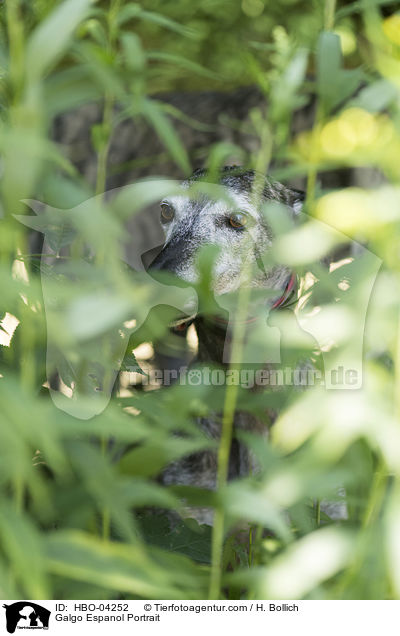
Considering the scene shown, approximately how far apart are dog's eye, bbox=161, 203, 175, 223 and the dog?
0.07 ft

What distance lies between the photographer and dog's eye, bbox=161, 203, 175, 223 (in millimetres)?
2219

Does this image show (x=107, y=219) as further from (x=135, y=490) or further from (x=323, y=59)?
(x=323, y=59)

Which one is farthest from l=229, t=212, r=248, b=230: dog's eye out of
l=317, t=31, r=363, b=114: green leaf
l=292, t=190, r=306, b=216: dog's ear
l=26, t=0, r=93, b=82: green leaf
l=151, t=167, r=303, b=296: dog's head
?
l=26, t=0, r=93, b=82: green leaf

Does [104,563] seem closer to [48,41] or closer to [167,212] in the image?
[48,41]

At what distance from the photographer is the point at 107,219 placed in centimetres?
65

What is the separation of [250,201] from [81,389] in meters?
1.09

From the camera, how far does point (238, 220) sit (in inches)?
81.0

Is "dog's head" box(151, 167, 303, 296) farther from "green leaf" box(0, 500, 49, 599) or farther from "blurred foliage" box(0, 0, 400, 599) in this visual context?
"green leaf" box(0, 500, 49, 599)

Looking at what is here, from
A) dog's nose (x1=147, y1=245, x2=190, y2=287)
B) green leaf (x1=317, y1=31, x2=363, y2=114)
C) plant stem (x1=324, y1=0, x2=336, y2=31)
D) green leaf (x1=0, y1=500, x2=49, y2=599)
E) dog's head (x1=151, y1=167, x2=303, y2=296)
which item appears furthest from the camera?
dog's head (x1=151, y1=167, x2=303, y2=296)

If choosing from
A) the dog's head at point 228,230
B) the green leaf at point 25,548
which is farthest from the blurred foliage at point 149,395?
the dog's head at point 228,230

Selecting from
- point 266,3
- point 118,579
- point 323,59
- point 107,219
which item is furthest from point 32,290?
point 266,3

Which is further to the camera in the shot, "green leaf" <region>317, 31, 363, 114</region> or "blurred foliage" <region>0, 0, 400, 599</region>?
"green leaf" <region>317, 31, 363, 114</region>

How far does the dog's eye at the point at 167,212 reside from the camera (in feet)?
7.28
